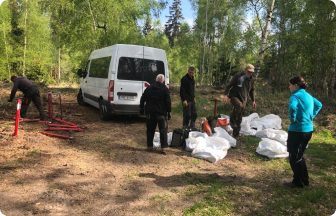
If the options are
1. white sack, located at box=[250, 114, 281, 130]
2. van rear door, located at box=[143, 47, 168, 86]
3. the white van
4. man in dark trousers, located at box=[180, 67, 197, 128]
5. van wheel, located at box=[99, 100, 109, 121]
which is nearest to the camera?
man in dark trousers, located at box=[180, 67, 197, 128]

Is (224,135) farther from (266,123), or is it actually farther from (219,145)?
(266,123)

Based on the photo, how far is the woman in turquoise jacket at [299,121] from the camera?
A: 3.77m

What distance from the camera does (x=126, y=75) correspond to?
7.73 meters

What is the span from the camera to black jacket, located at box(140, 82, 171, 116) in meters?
5.38

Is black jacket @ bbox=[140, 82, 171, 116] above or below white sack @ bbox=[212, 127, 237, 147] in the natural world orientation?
above

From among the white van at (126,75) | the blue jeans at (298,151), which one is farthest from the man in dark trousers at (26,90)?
the blue jeans at (298,151)

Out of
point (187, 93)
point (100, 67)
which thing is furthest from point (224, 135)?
point (100, 67)

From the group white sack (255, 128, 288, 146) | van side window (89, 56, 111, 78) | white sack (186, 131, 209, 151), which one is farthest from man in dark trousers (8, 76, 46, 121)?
white sack (255, 128, 288, 146)

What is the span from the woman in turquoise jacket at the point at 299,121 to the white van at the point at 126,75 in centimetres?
494

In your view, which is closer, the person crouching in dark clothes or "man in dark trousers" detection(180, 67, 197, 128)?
the person crouching in dark clothes

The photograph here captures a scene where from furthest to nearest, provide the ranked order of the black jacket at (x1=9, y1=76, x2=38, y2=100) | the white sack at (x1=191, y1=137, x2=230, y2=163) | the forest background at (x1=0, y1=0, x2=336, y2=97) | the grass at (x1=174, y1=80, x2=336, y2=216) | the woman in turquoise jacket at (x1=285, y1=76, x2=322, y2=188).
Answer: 1. the forest background at (x1=0, y1=0, x2=336, y2=97)
2. the black jacket at (x1=9, y1=76, x2=38, y2=100)
3. the white sack at (x1=191, y1=137, x2=230, y2=163)
4. the woman in turquoise jacket at (x1=285, y1=76, x2=322, y2=188)
5. the grass at (x1=174, y1=80, x2=336, y2=216)

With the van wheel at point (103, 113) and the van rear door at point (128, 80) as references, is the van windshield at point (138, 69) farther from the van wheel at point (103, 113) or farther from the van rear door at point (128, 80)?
the van wheel at point (103, 113)

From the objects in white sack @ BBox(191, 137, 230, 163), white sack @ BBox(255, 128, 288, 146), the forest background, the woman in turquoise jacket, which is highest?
the forest background

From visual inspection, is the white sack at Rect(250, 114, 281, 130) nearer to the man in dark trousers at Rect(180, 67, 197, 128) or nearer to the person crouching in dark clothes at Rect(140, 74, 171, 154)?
the man in dark trousers at Rect(180, 67, 197, 128)
